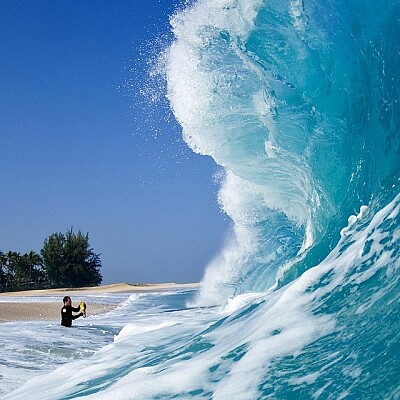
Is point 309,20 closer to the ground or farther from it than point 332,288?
farther from it

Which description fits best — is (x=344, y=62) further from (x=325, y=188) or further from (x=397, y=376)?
(x=397, y=376)

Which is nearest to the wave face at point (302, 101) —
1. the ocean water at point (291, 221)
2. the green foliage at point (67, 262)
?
the ocean water at point (291, 221)

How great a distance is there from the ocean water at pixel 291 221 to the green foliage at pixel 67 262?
29111 millimetres

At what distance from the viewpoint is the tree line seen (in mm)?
40438

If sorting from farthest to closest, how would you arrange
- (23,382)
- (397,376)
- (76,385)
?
(23,382) → (76,385) → (397,376)

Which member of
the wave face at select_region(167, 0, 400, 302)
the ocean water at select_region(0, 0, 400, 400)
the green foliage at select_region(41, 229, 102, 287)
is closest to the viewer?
the ocean water at select_region(0, 0, 400, 400)

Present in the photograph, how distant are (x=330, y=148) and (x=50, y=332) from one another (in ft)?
18.1

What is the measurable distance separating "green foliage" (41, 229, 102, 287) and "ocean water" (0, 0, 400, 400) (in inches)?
1146

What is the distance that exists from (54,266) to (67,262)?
89 centimetres

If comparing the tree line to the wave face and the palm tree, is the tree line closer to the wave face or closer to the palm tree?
the palm tree

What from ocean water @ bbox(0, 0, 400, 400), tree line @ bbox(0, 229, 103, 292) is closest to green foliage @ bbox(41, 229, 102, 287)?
tree line @ bbox(0, 229, 103, 292)

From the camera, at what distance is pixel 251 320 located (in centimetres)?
507

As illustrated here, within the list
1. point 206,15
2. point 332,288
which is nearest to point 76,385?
point 332,288

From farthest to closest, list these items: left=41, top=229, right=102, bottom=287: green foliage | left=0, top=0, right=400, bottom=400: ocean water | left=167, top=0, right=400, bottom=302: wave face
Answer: left=41, top=229, right=102, bottom=287: green foliage, left=167, top=0, right=400, bottom=302: wave face, left=0, top=0, right=400, bottom=400: ocean water
